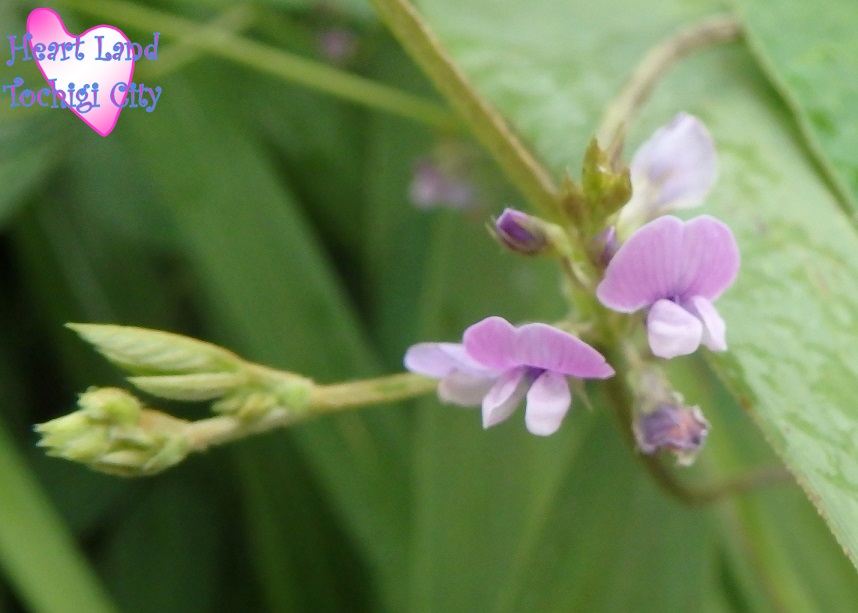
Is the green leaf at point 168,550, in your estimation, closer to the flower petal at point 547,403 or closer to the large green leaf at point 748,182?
the large green leaf at point 748,182

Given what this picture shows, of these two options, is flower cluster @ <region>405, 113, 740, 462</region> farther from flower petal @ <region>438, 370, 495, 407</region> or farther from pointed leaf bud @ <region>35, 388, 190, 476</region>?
pointed leaf bud @ <region>35, 388, 190, 476</region>

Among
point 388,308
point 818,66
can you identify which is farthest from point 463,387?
point 388,308

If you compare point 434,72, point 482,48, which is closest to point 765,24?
point 482,48

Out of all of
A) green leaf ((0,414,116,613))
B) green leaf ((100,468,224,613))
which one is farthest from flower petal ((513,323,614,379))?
green leaf ((100,468,224,613))

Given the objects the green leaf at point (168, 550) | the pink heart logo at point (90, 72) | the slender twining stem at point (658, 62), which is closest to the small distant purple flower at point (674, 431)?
the slender twining stem at point (658, 62)

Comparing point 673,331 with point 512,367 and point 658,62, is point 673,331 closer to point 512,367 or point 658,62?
point 512,367

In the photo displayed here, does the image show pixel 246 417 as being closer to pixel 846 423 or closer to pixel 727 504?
pixel 846 423
